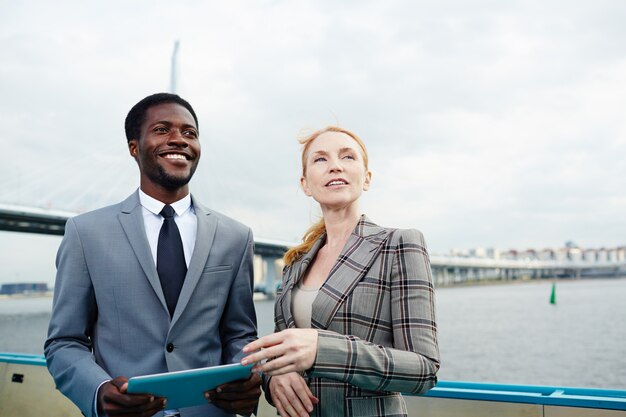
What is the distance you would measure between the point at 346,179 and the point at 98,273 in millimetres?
928

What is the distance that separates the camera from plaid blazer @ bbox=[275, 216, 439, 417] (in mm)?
1497

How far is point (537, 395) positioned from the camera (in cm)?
250

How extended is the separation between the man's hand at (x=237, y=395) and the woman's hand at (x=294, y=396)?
76 mm

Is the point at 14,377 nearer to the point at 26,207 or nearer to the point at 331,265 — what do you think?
the point at 331,265

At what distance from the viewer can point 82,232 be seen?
1.90 metres

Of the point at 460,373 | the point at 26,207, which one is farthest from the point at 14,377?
the point at 26,207

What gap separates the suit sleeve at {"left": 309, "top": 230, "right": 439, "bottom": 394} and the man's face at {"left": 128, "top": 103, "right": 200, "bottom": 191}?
83 cm

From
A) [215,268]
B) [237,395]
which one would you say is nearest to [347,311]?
[237,395]

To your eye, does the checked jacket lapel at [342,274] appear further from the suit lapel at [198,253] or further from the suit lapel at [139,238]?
Result: the suit lapel at [139,238]

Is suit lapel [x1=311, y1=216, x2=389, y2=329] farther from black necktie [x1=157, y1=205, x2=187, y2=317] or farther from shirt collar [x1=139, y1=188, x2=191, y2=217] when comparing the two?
shirt collar [x1=139, y1=188, x2=191, y2=217]

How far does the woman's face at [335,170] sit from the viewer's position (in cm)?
197

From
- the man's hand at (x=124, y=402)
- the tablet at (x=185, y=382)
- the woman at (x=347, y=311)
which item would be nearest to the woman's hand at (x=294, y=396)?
the woman at (x=347, y=311)

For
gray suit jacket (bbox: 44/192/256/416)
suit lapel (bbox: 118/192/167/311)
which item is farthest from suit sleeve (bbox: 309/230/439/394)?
suit lapel (bbox: 118/192/167/311)

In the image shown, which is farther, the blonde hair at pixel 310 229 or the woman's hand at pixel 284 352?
the blonde hair at pixel 310 229
